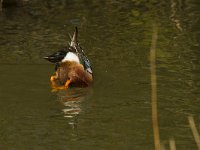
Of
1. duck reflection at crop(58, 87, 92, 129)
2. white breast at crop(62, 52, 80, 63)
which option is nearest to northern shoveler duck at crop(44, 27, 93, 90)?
white breast at crop(62, 52, 80, 63)

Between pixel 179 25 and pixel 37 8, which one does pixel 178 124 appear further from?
pixel 37 8

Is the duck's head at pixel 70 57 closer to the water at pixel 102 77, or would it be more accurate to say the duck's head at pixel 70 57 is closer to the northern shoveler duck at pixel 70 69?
the northern shoveler duck at pixel 70 69

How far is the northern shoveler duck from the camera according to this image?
10.5 meters

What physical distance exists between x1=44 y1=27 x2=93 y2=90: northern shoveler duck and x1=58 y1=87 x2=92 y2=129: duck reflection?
13 centimetres

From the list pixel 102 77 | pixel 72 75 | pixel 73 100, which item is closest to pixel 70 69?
pixel 72 75

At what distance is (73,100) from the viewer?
32.9ft

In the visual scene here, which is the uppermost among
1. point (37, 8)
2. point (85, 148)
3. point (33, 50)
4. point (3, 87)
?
point (37, 8)

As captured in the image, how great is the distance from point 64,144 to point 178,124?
1611 mm

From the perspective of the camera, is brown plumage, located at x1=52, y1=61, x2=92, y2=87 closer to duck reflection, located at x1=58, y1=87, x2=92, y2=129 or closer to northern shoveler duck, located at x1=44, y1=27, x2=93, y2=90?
northern shoveler duck, located at x1=44, y1=27, x2=93, y2=90

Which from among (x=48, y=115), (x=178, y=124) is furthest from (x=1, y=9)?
(x=178, y=124)

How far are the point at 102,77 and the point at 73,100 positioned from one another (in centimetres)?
110

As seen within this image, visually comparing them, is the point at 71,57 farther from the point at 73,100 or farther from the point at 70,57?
the point at 73,100

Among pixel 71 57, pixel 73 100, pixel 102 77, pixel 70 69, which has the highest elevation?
pixel 71 57

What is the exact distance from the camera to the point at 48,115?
916cm
